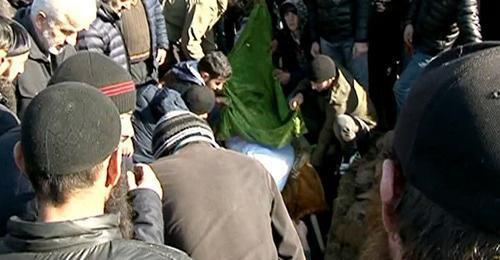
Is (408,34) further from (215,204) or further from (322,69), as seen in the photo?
(215,204)

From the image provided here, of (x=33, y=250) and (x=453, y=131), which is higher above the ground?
(x=453, y=131)

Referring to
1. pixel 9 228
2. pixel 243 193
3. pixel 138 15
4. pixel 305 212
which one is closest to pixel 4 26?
pixel 243 193

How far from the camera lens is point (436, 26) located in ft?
21.2

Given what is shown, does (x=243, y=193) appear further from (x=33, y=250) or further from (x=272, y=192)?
(x=33, y=250)

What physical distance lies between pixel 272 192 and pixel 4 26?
58.7 inches

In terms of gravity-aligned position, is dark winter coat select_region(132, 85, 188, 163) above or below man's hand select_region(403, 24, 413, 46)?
above

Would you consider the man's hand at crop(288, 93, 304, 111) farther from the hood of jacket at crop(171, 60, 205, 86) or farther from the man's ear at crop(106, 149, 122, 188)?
the man's ear at crop(106, 149, 122, 188)

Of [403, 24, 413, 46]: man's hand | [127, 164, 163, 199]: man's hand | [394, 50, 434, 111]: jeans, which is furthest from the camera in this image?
[403, 24, 413, 46]: man's hand

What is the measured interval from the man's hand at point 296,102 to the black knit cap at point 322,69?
0.24 meters

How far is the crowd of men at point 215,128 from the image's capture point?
1317 mm

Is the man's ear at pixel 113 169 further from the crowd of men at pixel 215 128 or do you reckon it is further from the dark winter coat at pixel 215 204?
the dark winter coat at pixel 215 204

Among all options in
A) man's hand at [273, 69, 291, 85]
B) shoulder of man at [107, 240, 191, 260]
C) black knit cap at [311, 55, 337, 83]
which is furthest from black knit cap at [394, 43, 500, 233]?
man's hand at [273, 69, 291, 85]

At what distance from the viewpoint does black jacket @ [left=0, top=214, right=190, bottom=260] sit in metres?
2.14

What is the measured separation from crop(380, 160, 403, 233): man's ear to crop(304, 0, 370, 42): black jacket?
19.0 feet
